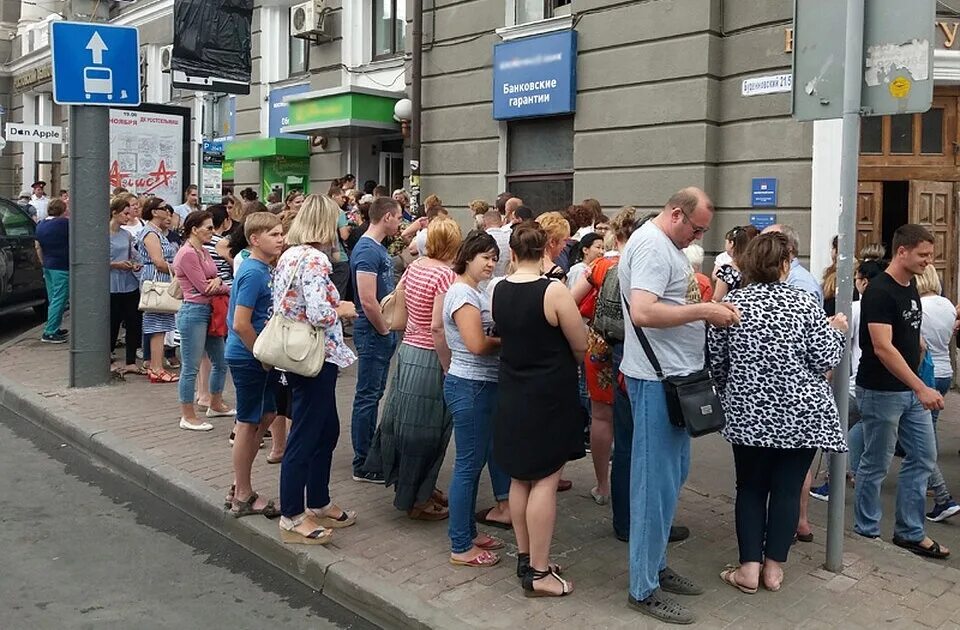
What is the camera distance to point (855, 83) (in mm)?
4617

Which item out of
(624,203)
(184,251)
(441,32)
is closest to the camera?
(184,251)

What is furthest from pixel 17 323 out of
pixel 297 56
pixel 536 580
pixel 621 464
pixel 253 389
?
pixel 536 580

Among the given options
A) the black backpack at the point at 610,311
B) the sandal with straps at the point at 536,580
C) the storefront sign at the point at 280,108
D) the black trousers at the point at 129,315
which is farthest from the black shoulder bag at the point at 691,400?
the storefront sign at the point at 280,108

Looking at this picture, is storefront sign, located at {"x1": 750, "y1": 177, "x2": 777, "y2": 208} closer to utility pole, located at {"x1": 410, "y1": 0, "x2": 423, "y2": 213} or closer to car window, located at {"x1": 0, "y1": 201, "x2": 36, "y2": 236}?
utility pole, located at {"x1": 410, "y1": 0, "x2": 423, "y2": 213}

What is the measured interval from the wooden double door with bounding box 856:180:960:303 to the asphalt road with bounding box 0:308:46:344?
10.8 metres

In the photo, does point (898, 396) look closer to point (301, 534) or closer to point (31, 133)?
point (301, 534)

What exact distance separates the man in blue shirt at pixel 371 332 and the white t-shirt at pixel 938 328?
3382 mm

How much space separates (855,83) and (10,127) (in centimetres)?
1903

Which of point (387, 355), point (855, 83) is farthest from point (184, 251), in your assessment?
point (855, 83)

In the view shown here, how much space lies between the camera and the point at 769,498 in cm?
464

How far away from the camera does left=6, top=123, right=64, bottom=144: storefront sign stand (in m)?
19.7

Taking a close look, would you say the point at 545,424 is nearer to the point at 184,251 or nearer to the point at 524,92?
the point at 184,251

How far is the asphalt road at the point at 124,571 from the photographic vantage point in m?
4.43

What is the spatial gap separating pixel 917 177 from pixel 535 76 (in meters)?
5.31
